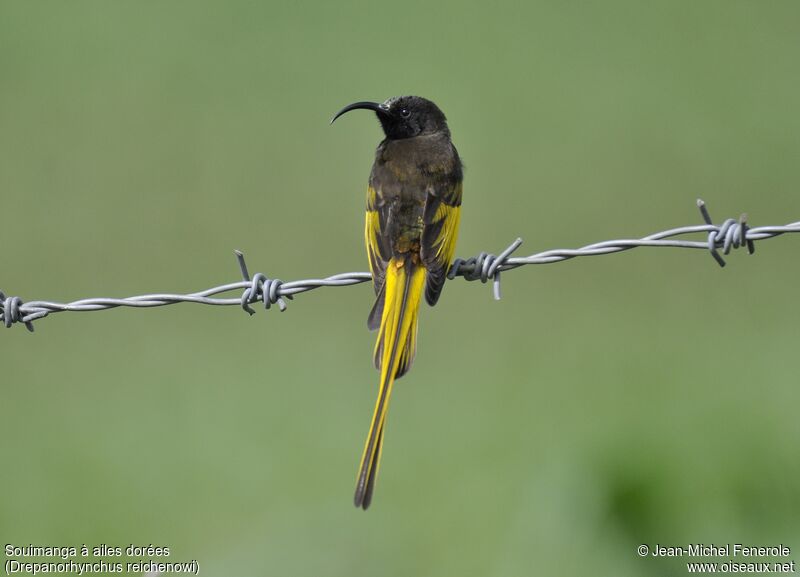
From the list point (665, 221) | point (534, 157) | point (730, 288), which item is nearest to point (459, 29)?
point (534, 157)

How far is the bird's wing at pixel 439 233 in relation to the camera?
5.71 m

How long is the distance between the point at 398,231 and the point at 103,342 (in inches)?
190

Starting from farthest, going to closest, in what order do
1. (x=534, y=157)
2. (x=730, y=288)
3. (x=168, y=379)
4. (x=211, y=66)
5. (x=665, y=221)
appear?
(x=211, y=66) < (x=534, y=157) < (x=665, y=221) < (x=730, y=288) < (x=168, y=379)

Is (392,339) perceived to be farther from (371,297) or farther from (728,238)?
(371,297)

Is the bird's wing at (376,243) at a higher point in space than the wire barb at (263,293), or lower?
higher

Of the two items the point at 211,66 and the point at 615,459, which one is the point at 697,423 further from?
the point at 211,66

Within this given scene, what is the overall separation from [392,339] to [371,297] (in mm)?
5280

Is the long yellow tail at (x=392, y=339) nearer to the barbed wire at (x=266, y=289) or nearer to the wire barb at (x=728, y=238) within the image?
the barbed wire at (x=266, y=289)

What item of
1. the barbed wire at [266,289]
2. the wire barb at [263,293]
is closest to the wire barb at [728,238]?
the barbed wire at [266,289]

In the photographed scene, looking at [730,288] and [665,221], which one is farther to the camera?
[665,221]

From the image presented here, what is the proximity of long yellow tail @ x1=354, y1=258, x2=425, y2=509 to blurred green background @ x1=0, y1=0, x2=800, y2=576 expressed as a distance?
909 millimetres

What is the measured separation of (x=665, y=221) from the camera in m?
11.2

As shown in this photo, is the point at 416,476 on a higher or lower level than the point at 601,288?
lower

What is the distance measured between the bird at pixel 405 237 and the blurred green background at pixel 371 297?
3.28 feet
